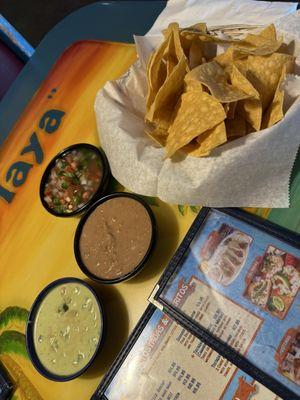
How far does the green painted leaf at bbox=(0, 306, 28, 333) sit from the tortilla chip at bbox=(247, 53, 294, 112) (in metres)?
1.38

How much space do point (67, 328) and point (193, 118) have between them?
98 centimetres

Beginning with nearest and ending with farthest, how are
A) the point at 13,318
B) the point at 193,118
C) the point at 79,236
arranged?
the point at 193,118 → the point at 79,236 → the point at 13,318

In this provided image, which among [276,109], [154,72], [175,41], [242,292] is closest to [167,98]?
[154,72]

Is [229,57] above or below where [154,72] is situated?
above

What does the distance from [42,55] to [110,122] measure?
124 cm

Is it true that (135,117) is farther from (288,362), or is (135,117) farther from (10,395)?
(10,395)

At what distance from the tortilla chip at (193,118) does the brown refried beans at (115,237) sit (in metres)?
0.36

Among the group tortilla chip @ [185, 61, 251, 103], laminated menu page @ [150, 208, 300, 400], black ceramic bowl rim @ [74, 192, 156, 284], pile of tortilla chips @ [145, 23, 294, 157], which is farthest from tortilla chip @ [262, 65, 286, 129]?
black ceramic bowl rim @ [74, 192, 156, 284]

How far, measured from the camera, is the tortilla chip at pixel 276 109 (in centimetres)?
144

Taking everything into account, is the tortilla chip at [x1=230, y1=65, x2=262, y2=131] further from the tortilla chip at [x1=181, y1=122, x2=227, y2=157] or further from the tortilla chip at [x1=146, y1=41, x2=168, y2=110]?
the tortilla chip at [x1=146, y1=41, x2=168, y2=110]

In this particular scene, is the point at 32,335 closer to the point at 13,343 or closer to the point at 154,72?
the point at 13,343

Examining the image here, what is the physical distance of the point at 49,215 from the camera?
82.9 inches

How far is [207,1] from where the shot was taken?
198cm

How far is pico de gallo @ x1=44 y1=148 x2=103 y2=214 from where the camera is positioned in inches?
77.2
